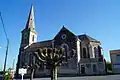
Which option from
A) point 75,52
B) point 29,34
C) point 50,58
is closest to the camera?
point 50,58

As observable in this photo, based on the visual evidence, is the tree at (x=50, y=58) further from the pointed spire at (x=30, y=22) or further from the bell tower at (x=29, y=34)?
the pointed spire at (x=30, y=22)

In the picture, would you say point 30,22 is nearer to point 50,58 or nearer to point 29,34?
point 29,34

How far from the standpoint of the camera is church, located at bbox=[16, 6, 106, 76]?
4000 cm

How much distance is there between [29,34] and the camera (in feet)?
182

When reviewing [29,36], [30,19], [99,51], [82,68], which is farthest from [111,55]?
[30,19]

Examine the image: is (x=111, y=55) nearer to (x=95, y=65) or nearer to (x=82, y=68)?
(x=95, y=65)

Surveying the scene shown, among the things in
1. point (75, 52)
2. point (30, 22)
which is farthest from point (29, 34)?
point (75, 52)

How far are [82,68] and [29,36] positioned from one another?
2448 centimetres

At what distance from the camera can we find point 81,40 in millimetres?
46438

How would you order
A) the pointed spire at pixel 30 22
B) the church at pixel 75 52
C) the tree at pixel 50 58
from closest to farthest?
1. the tree at pixel 50 58
2. the church at pixel 75 52
3. the pointed spire at pixel 30 22

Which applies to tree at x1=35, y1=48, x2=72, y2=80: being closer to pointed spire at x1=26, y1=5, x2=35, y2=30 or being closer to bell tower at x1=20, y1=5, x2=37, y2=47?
bell tower at x1=20, y1=5, x2=37, y2=47

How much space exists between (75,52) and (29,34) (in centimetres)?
2125

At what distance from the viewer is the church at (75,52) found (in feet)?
131

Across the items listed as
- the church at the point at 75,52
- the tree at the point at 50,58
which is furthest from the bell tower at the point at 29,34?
the tree at the point at 50,58
